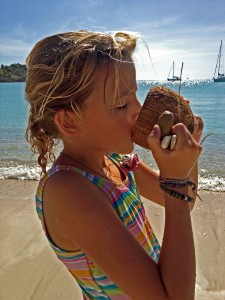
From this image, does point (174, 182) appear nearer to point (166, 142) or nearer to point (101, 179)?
point (166, 142)

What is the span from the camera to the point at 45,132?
64.4 inches

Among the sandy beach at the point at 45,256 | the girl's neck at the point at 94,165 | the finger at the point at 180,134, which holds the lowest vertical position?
the sandy beach at the point at 45,256

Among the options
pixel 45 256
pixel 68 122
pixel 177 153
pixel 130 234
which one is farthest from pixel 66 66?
pixel 45 256

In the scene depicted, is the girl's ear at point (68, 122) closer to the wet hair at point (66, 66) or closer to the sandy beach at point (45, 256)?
the wet hair at point (66, 66)

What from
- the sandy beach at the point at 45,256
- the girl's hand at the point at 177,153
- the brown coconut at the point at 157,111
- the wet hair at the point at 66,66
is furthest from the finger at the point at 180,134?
the sandy beach at the point at 45,256

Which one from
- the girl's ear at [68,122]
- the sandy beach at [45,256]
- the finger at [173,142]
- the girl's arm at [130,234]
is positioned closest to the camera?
the girl's arm at [130,234]

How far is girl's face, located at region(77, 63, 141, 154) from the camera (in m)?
1.41

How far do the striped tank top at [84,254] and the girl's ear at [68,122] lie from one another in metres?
0.16

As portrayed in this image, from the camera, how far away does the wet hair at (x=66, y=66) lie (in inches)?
54.2

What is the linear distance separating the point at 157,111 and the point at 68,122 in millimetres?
389

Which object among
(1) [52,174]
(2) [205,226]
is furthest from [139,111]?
(2) [205,226]

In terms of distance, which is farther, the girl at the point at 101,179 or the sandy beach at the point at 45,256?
the sandy beach at the point at 45,256

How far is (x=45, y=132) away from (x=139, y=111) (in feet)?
1.54

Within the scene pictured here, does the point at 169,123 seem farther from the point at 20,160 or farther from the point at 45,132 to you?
the point at 20,160
